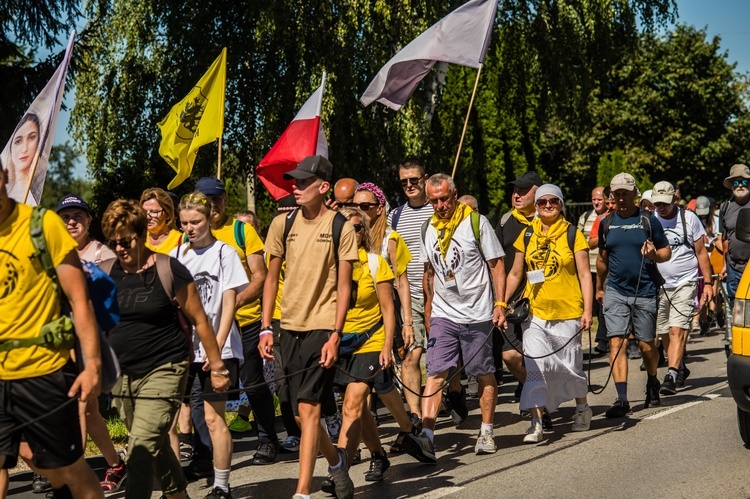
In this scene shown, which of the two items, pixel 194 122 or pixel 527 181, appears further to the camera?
pixel 194 122

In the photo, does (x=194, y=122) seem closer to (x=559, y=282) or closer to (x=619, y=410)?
(x=559, y=282)

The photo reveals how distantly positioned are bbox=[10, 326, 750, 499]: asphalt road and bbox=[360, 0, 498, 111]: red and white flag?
12.3ft

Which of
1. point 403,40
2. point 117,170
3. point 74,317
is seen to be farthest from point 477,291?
point 117,170

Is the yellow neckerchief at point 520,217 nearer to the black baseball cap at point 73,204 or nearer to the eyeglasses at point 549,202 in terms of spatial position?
the eyeglasses at point 549,202

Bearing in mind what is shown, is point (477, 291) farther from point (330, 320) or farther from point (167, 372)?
point (167, 372)

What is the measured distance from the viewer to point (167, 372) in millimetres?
5738

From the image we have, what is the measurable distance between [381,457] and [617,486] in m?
1.54

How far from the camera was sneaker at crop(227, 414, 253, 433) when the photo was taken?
9.58 meters

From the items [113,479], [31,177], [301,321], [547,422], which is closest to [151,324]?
[301,321]

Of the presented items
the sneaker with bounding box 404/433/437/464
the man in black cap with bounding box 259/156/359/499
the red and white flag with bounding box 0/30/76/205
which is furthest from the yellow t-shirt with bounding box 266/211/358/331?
the red and white flag with bounding box 0/30/76/205

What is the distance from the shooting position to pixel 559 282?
855 centimetres

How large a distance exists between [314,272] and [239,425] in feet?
12.0

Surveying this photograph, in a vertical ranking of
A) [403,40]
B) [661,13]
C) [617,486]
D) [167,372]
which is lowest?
[617,486]

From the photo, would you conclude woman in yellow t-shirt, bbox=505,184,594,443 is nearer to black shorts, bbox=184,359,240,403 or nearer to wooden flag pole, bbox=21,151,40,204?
black shorts, bbox=184,359,240,403
